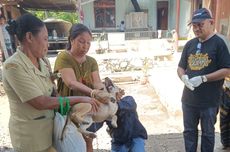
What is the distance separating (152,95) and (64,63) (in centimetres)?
424

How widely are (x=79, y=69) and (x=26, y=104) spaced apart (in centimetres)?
69

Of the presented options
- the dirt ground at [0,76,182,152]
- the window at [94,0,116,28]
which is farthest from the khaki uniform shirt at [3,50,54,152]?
the window at [94,0,116,28]

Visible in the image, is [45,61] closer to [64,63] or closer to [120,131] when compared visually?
[64,63]

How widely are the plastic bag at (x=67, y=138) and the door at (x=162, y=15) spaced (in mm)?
18424

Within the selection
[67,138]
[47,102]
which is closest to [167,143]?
[67,138]

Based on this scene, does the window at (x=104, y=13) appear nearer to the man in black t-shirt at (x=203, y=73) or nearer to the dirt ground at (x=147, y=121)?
the dirt ground at (x=147, y=121)

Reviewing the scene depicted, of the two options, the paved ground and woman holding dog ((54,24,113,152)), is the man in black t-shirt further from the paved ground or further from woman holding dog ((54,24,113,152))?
woman holding dog ((54,24,113,152))

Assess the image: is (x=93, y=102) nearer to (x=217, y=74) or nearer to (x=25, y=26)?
(x=25, y=26)

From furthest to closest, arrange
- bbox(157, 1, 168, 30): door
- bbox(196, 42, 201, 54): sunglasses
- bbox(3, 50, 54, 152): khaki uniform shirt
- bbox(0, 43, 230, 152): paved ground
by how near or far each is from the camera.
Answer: bbox(157, 1, 168, 30): door, bbox(0, 43, 230, 152): paved ground, bbox(196, 42, 201, 54): sunglasses, bbox(3, 50, 54, 152): khaki uniform shirt

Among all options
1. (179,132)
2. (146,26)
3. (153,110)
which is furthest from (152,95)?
(146,26)

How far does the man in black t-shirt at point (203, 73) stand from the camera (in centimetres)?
254

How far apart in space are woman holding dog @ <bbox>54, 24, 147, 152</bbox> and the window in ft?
55.0

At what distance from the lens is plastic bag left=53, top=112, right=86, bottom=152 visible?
66.1 inches

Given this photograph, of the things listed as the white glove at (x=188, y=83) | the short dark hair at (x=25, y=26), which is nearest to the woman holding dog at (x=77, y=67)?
the short dark hair at (x=25, y=26)
